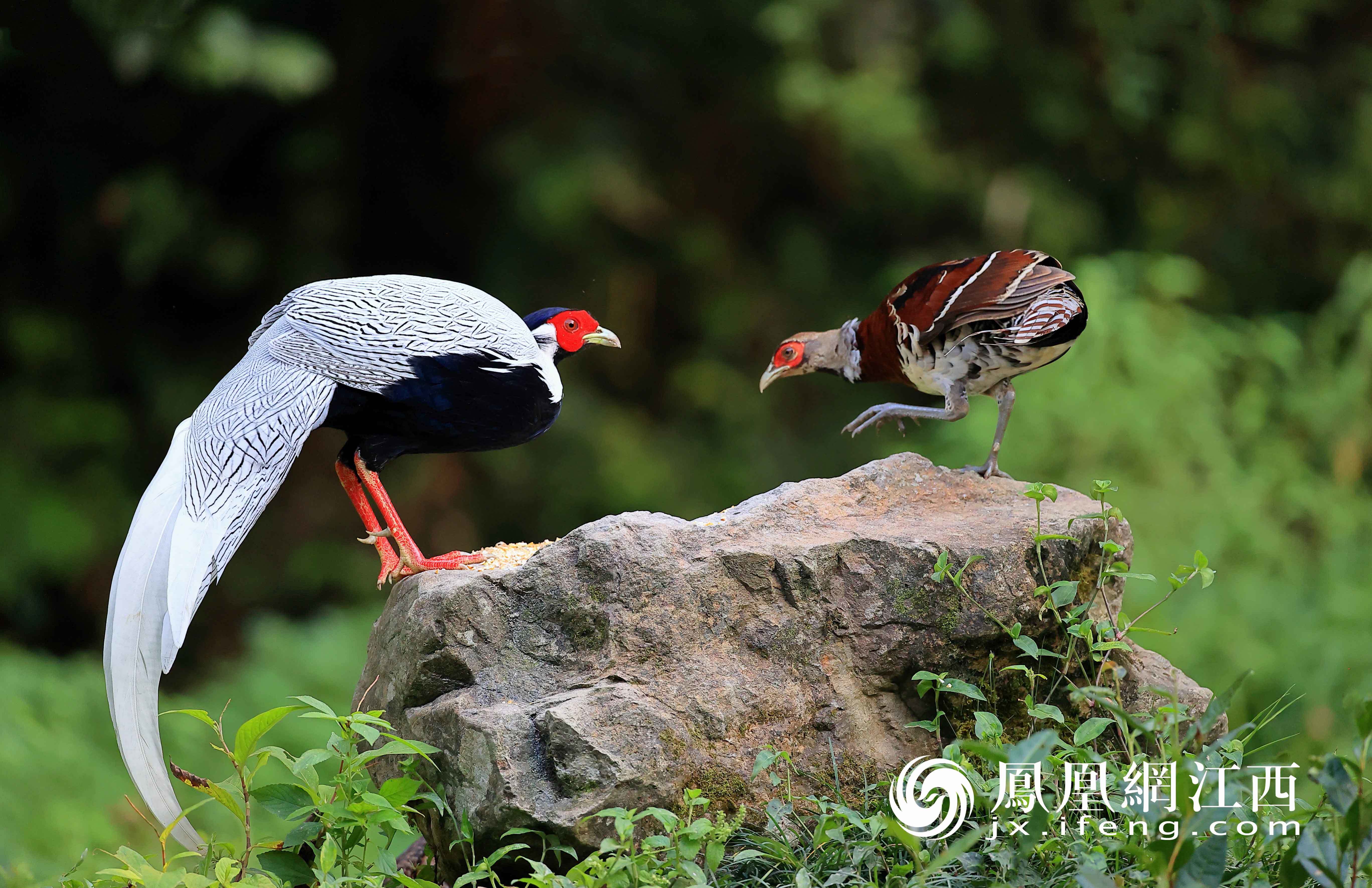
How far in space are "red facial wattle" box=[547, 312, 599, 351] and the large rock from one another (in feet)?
2.37

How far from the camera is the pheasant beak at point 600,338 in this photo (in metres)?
3.19

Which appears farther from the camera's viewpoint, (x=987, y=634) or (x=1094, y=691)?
(x=987, y=634)

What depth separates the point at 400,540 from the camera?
9.33 feet

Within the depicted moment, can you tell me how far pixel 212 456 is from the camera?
2.51m

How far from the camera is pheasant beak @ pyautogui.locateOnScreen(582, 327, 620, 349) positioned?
10.5ft

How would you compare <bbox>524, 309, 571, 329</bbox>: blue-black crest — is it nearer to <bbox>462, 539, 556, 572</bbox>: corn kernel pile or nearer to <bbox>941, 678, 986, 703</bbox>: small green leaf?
<bbox>462, 539, 556, 572</bbox>: corn kernel pile

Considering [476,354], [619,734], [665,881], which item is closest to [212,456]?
[476,354]

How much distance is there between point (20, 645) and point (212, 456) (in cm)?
467

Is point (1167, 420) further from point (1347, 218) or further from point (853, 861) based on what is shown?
point (853, 861)

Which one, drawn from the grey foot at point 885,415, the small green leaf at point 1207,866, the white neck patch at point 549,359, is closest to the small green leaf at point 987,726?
the small green leaf at point 1207,866

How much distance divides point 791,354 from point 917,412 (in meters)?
0.49

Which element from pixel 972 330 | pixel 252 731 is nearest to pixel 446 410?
pixel 252 731

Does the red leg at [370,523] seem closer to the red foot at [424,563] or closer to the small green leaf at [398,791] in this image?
the red foot at [424,563]

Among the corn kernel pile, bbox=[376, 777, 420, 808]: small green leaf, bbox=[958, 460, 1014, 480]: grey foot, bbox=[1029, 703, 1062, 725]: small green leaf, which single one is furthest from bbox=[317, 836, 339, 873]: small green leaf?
bbox=[958, 460, 1014, 480]: grey foot
